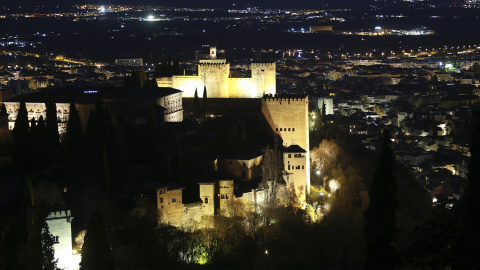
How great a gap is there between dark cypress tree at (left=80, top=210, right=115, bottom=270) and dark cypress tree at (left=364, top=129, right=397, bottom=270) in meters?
9.08

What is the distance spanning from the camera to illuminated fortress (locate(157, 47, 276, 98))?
4559 centimetres

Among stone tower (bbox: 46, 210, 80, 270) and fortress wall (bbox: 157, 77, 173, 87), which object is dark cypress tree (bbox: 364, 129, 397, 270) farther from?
fortress wall (bbox: 157, 77, 173, 87)

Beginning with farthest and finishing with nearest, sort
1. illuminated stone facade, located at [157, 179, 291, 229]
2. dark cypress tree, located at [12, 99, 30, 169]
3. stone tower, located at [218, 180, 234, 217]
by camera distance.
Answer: dark cypress tree, located at [12, 99, 30, 169] → stone tower, located at [218, 180, 234, 217] → illuminated stone facade, located at [157, 179, 291, 229]

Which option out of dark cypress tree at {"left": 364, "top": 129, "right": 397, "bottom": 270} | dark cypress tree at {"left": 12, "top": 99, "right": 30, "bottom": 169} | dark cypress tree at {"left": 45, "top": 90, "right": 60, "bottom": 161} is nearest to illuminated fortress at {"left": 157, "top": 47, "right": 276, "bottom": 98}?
dark cypress tree at {"left": 45, "top": 90, "right": 60, "bottom": 161}

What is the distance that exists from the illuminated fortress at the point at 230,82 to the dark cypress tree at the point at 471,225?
31.8 metres

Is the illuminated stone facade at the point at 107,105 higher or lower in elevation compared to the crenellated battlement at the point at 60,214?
higher

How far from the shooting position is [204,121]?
40188mm

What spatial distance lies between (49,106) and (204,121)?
8209 millimetres

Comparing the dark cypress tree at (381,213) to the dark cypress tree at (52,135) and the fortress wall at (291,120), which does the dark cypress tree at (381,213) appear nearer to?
the dark cypress tree at (52,135)

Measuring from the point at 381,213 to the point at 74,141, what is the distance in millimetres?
18616

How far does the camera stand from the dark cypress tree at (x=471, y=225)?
1327 cm

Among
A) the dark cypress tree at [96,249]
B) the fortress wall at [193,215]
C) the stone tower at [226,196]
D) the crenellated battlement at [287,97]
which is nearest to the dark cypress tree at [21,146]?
the fortress wall at [193,215]

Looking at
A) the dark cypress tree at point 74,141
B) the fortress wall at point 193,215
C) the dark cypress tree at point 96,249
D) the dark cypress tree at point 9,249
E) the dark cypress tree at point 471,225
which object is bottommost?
the fortress wall at point 193,215

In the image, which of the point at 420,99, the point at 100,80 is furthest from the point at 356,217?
the point at 420,99
